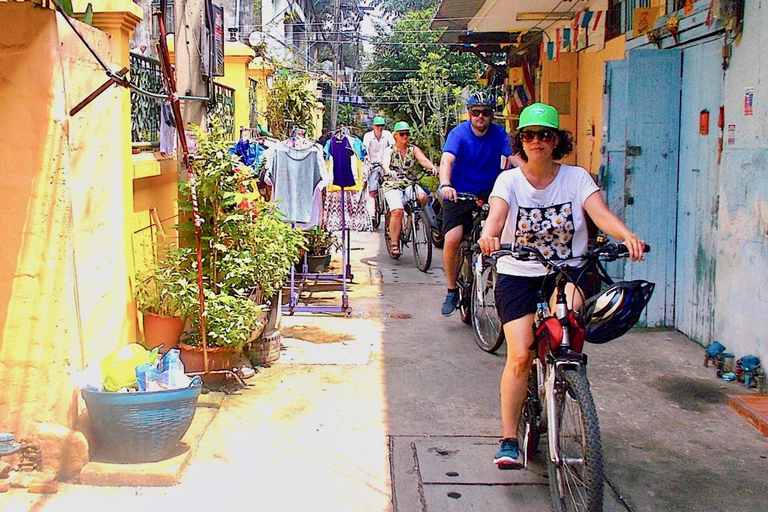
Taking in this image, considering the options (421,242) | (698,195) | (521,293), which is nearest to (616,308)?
(521,293)

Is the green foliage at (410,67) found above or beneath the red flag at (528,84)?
above

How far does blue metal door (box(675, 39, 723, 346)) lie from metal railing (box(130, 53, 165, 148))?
161 inches

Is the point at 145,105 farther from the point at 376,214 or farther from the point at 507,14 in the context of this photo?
the point at 376,214

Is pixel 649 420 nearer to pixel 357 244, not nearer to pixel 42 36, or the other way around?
pixel 42 36

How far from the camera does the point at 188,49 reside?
5875 millimetres

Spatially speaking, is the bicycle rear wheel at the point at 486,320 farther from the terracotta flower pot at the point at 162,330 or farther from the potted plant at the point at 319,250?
the potted plant at the point at 319,250

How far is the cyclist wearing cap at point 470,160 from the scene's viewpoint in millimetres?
6824

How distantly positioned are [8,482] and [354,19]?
115ft

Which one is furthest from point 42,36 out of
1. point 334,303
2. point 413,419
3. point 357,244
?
point 357,244

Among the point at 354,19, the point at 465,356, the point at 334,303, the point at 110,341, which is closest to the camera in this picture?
the point at 110,341

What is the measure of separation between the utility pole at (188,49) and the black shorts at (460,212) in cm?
227

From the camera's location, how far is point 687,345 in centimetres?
661

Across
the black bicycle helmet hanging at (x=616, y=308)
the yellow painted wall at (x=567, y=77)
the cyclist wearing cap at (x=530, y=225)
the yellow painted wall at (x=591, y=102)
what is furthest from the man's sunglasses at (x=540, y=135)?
the yellow painted wall at (x=567, y=77)

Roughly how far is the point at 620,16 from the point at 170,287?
5.32 m
